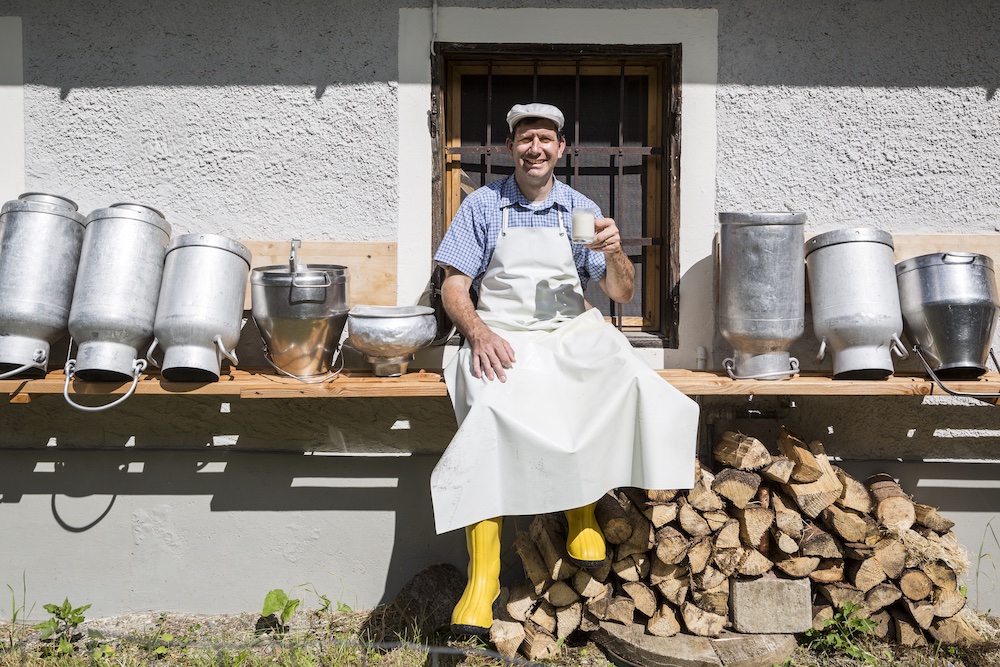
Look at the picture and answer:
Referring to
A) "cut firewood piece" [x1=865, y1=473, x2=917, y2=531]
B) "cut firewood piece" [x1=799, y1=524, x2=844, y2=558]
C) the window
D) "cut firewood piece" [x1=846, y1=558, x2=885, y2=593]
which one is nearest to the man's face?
the window

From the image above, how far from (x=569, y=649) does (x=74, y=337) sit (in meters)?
2.39

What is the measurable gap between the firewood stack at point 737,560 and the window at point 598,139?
0.82 meters

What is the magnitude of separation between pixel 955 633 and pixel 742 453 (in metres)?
1.13

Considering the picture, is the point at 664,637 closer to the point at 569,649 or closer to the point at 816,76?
the point at 569,649

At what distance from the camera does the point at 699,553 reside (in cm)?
275

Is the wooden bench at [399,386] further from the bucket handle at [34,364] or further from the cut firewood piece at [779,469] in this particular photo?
the cut firewood piece at [779,469]

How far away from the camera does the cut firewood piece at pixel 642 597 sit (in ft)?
9.18

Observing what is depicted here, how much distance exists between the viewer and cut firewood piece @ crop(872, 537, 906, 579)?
2812mm

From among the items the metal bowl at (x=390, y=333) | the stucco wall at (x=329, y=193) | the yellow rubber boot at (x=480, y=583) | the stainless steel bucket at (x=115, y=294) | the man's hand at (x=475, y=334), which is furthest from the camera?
the stucco wall at (x=329, y=193)

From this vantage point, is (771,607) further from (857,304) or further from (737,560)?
(857,304)

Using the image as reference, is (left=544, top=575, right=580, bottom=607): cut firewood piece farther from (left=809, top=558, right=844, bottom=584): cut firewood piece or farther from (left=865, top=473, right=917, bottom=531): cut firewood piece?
(left=865, top=473, right=917, bottom=531): cut firewood piece

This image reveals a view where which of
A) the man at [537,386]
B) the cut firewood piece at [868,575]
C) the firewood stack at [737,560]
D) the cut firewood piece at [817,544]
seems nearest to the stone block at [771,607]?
the firewood stack at [737,560]

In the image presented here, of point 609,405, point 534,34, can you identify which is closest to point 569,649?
point 609,405

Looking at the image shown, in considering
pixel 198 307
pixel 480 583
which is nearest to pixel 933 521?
pixel 480 583
